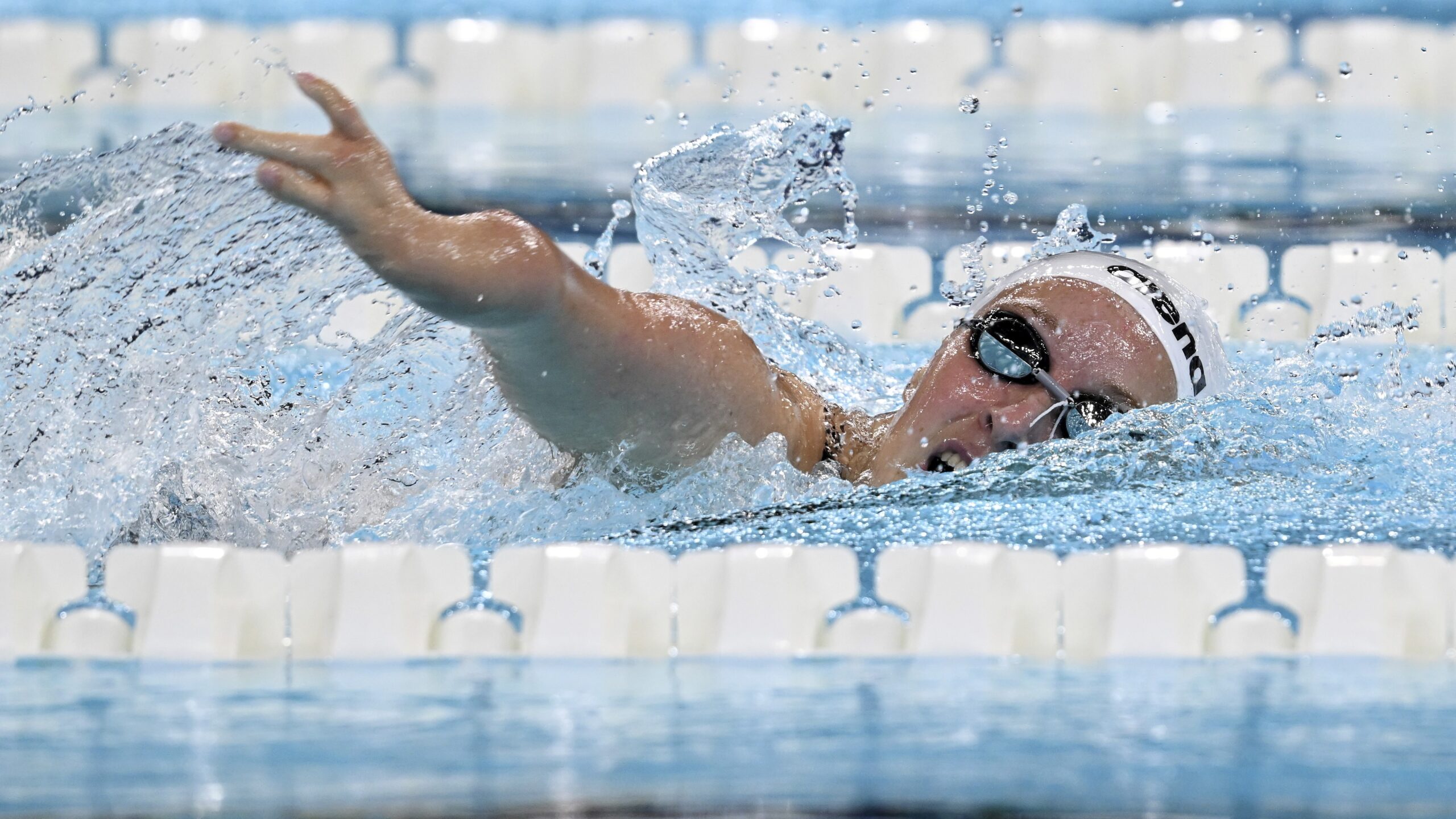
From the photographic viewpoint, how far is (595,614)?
5.77 ft

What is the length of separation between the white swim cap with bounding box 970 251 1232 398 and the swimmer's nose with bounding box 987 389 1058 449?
19 centimetres

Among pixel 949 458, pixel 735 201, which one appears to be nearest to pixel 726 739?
pixel 949 458

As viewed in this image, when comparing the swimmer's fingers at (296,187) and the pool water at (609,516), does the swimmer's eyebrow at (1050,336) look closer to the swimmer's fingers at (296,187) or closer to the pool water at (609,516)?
the pool water at (609,516)

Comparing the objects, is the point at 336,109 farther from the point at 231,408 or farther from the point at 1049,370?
the point at 1049,370

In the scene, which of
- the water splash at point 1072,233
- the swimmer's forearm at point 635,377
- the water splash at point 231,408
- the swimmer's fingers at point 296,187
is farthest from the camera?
the water splash at point 1072,233

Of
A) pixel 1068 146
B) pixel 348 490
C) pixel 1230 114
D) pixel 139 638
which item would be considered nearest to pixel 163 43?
pixel 1068 146

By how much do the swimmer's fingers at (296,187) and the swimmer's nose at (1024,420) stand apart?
1.02m

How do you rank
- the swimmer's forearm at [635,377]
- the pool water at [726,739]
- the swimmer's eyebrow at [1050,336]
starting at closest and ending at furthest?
1. the pool water at [726,739]
2. the swimmer's forearm at [635,377]
3. the swimmer's eyebrow at [1050,336]

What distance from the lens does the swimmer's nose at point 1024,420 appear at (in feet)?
6.65

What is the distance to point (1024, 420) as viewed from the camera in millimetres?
2025

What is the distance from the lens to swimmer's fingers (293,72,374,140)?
52.1 inches

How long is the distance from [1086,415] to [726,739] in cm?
100

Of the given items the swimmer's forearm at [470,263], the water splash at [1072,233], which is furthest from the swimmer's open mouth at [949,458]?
the water splash at [1072,233]

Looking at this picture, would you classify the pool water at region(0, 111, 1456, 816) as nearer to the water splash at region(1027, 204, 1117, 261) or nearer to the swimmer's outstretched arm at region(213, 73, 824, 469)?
the swimmer's outstretched arm at region(213, 73, 824, 469)
